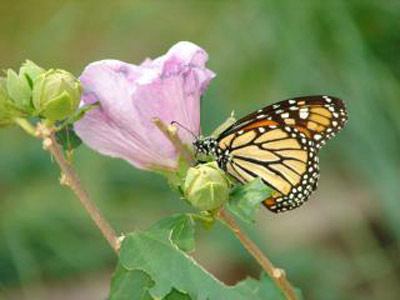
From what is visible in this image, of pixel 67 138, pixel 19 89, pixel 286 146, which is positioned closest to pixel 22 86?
Answer: pixel 19 89

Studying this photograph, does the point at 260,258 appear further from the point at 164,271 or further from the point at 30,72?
the point at 30,72

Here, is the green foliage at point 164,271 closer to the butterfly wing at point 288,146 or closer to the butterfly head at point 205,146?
the butterfly head at point 205,146

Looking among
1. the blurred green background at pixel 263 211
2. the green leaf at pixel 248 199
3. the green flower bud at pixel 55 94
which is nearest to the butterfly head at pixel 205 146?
the green leaf at pixel 248 199

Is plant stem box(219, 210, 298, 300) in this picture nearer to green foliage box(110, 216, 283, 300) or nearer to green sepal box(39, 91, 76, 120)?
green foliage box(110, 216, 283, 300)

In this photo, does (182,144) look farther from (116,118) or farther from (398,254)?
(398,254)

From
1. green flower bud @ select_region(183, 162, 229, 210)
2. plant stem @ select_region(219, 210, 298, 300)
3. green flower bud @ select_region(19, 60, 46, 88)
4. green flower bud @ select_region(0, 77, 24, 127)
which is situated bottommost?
→ plant stem @ select_region(219, 210, 298, 300)

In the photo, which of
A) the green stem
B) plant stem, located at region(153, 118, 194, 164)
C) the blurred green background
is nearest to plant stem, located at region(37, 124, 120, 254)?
the green stem


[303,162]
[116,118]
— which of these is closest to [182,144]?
[116,118]
